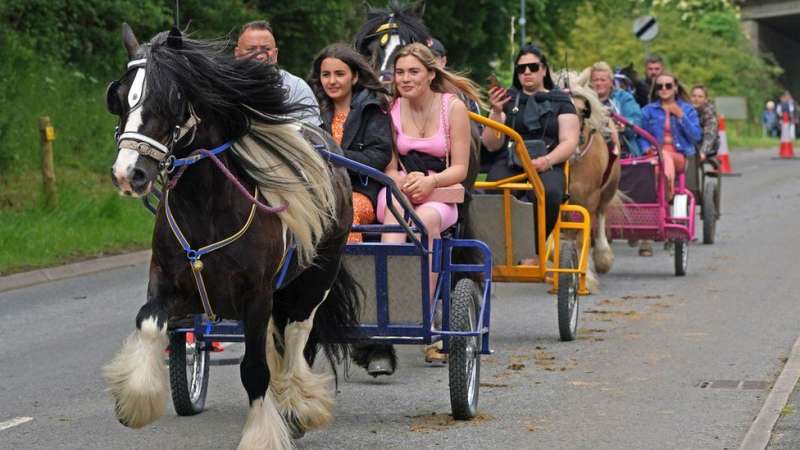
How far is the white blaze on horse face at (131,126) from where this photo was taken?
6242mm

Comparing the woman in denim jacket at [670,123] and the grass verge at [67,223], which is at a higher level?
the woman in denim jacket at [670,123]

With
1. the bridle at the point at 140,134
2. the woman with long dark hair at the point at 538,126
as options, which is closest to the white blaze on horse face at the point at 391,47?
the woman with long dark hair at the point at 538,126

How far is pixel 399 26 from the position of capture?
11.4m

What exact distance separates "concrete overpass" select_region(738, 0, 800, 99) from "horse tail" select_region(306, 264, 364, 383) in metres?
57.0

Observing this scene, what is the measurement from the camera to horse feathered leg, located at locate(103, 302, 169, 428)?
675 centimetres

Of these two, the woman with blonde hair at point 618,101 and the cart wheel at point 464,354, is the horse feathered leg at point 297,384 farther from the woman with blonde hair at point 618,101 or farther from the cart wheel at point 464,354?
the woman with blonde hair at point 618,101

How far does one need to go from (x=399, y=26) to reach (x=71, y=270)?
5819 mm

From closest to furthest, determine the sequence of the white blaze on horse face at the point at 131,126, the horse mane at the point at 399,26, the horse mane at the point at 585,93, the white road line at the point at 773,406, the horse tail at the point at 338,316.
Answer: the white blaze on horse face at the point at 131,126 → the white road line at the point at 773,406 → the horse tail at the point at 338,316 → the horse mane at the point at 399,26 → the horse mane at the point at 585,93

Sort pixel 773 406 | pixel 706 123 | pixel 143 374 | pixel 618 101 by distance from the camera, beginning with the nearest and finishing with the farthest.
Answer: pixel 143 374 → pixel 773 406 → pixel 618 101 → pixel 706 123

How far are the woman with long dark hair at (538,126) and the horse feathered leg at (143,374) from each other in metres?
5.21

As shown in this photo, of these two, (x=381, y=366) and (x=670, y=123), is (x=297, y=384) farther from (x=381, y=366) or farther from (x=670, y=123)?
(x=670, y=123)

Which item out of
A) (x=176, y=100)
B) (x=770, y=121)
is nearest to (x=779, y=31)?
(x=770, y=121)

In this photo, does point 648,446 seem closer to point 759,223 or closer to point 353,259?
point 353,259

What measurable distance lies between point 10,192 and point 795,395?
13229 mm
